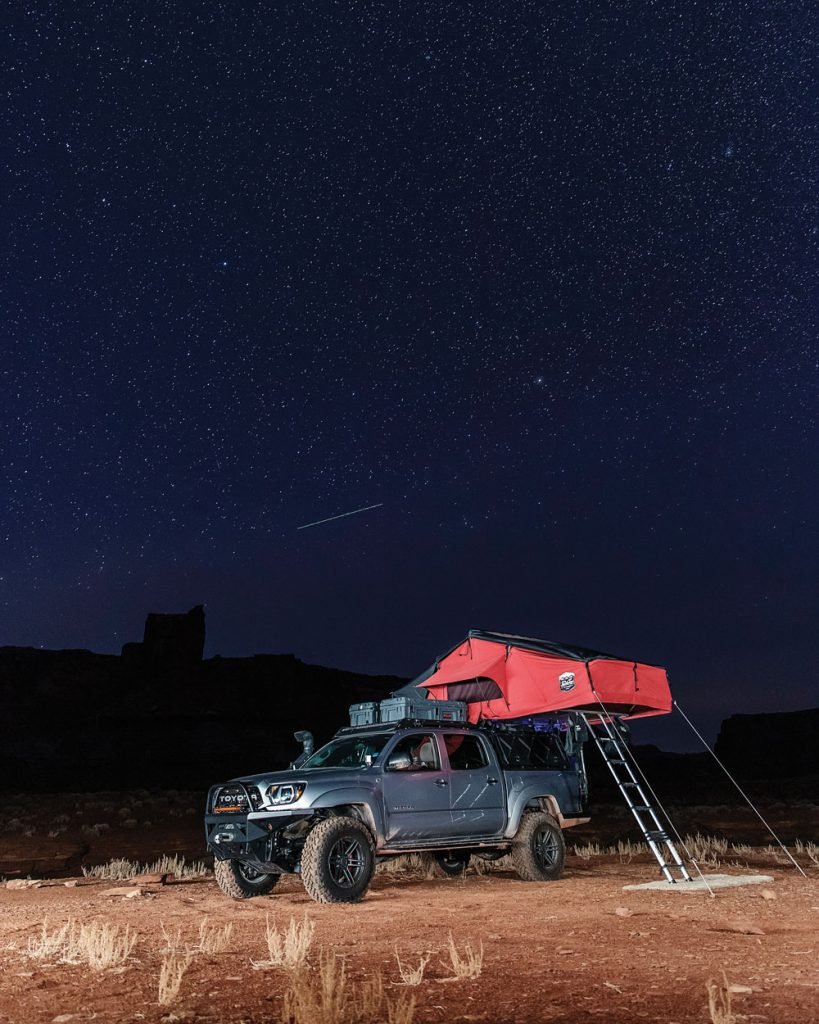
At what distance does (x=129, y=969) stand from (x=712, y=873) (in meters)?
9.24

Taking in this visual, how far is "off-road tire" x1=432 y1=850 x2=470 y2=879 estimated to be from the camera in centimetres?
1437

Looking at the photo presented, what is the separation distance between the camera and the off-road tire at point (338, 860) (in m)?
10.3

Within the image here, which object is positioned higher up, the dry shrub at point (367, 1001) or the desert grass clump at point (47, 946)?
the desert grass clump at point (47, 946)

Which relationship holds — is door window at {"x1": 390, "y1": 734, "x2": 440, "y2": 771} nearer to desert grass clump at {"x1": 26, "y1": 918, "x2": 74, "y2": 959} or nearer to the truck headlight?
the truck headlight

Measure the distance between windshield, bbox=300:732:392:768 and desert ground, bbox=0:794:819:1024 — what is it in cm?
164

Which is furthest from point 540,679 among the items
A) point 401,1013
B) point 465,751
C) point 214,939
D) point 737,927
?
point 401,1013

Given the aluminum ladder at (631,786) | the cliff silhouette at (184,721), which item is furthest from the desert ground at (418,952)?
the cliff silhouette at (184,721)

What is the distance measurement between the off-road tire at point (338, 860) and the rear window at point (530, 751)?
121 inches

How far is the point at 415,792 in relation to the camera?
11.7 meters

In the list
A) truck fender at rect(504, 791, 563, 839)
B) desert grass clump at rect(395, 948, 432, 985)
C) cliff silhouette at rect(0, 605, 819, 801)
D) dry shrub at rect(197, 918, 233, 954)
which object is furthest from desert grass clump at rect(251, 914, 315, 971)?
cliff silhouette at rect(0, 605, 819, 801)

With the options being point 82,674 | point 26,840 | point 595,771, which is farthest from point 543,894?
point 82,674

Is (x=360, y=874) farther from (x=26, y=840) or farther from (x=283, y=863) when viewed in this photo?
(x=26, y=840)

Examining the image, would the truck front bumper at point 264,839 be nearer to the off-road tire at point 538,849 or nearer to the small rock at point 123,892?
the small rock at point 123,892

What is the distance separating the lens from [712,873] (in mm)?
13336
